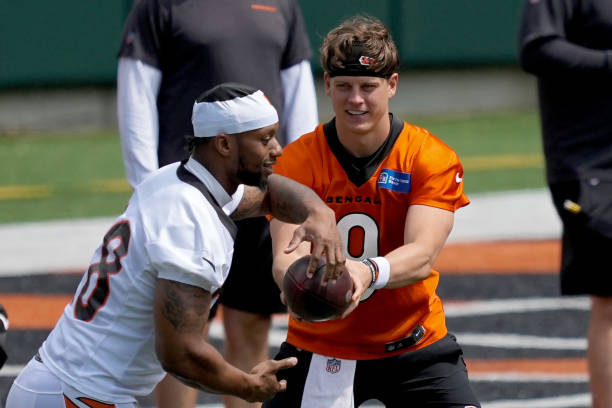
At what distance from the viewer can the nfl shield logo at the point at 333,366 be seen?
17.0ft

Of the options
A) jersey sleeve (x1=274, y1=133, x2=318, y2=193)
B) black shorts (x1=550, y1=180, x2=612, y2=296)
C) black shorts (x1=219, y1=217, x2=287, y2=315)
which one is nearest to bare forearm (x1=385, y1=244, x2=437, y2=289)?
jersey sleeve (x1=274, y1=133, x2=318, y2=193)

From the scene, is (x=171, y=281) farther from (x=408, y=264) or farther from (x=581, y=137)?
(x=581, y=137)

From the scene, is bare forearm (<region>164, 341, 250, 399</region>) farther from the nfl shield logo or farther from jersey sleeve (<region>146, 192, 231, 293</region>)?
the nfl shield logo

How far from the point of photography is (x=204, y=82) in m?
6.11

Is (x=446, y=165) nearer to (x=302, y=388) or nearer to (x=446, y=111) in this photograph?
(x=302, y=388)

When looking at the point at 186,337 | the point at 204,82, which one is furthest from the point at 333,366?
the point at 204,82

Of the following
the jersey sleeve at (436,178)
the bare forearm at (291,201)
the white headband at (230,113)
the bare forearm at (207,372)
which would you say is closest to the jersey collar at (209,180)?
the white headband at (230,113)

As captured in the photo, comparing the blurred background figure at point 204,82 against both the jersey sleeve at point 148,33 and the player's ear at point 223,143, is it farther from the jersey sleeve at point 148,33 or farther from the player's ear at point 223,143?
the player's ear at point 223,143

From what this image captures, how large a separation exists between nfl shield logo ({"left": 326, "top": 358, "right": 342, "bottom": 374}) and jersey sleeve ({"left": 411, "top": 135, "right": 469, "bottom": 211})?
69 cm

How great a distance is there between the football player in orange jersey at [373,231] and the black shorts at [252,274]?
100 cm

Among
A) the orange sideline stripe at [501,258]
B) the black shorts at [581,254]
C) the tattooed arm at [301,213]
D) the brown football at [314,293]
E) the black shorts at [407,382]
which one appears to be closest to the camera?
the tattooed arm at [301,213]

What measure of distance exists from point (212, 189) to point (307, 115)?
A: 2.14m

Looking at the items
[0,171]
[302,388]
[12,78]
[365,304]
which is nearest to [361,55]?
[365,304]

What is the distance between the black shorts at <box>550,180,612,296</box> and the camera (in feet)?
20.5
